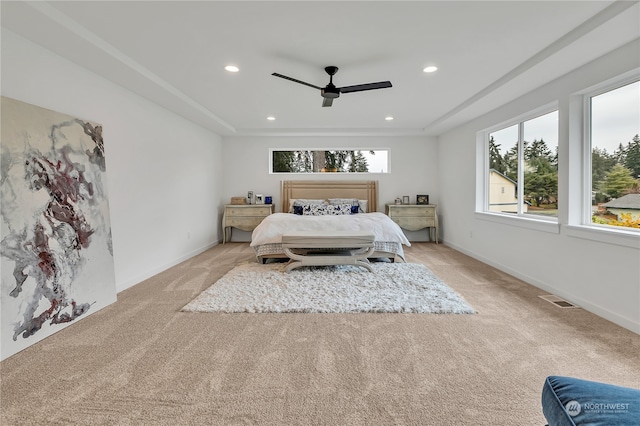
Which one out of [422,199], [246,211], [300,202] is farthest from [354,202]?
[246,211]

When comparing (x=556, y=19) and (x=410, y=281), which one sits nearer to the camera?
(x=556, y=19)

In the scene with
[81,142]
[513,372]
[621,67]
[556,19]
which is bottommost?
[513,372]

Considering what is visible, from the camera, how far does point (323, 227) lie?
4391 millimetres

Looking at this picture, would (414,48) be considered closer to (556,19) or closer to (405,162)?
(556,19)

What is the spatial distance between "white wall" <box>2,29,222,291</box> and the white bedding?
4.26 feet

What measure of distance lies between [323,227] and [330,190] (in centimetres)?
209

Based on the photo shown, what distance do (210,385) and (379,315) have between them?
4.76 ft

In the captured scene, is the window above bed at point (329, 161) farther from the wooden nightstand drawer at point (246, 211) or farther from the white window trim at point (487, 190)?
the white window trim at point (487, 190)

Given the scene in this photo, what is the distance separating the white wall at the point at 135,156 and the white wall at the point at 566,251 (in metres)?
4.66

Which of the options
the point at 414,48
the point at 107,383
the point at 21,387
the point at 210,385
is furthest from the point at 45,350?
the point at 414,48

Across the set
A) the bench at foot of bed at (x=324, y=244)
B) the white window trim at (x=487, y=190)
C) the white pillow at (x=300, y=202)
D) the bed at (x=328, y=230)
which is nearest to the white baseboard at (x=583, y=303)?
the white window trim at (x=487, y=190)

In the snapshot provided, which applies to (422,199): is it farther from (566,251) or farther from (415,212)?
(566,251)

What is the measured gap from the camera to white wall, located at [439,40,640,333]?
232 cm

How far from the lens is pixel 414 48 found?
2637 millimetres
